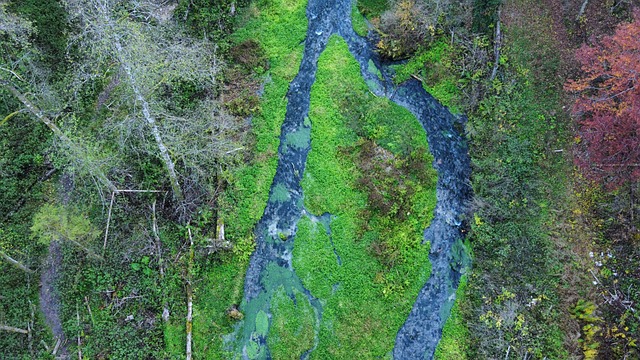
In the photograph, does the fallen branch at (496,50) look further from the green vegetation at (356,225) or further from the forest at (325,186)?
the green vegetation at (356,225)

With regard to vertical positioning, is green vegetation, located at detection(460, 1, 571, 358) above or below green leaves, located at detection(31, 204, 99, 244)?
above

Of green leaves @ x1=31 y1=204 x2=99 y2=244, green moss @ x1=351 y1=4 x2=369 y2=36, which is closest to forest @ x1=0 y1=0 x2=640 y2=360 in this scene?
green leaves @ x1=31 y1=204 x2=99 y2=244

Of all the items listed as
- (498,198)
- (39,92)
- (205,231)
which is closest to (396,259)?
(498,198)

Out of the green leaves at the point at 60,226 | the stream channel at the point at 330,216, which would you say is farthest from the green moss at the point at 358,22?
the green leaves at the point at 60,226

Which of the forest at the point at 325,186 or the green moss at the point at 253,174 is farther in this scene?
the green moss at the point at 253,174

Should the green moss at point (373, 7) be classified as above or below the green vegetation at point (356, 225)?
above

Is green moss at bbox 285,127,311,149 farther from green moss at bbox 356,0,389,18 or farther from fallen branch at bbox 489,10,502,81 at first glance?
fallen branch at bbox 489,10,502,81
